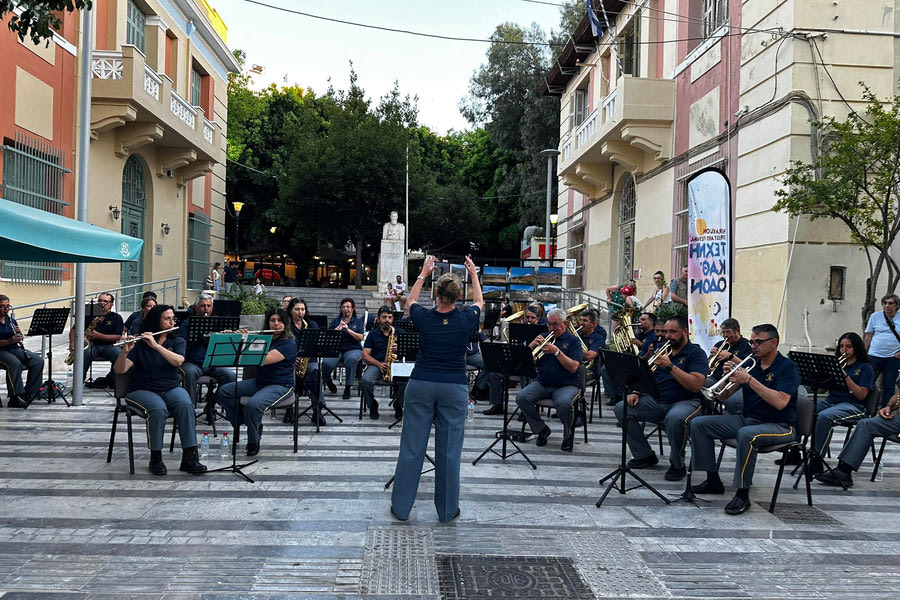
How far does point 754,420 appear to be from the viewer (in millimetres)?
6664

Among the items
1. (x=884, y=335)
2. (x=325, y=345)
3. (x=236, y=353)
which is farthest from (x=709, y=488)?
(x=325, y=345)

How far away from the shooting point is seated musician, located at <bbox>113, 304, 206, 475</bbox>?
6.92 m

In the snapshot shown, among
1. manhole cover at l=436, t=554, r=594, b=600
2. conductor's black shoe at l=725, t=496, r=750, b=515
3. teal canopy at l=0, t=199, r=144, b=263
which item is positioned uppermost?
teal canopy at l=0, t=199, r=144, b=263

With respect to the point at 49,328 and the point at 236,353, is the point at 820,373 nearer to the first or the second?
the point at 236,353

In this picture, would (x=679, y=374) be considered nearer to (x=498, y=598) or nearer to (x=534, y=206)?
(x=498, y=598)

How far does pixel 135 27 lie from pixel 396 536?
19.5 meters

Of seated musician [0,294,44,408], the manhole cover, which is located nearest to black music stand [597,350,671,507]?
the manhole cover

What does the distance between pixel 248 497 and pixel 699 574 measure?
383cm

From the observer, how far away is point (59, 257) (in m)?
6.85

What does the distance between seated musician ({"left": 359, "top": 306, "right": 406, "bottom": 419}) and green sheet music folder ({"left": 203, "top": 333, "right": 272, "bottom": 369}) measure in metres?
2.82

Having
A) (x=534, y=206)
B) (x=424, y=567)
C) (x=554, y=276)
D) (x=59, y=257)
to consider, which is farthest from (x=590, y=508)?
(x=534, y=206)

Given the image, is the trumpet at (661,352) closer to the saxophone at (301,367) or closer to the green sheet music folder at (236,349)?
the green sheet music folder at (236,349)

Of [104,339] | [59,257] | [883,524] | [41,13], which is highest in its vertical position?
[41,13]

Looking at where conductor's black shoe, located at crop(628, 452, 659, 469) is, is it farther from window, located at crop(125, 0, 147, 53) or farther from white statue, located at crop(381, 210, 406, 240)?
white statue, located at crop(381, 210, 406, 240)
